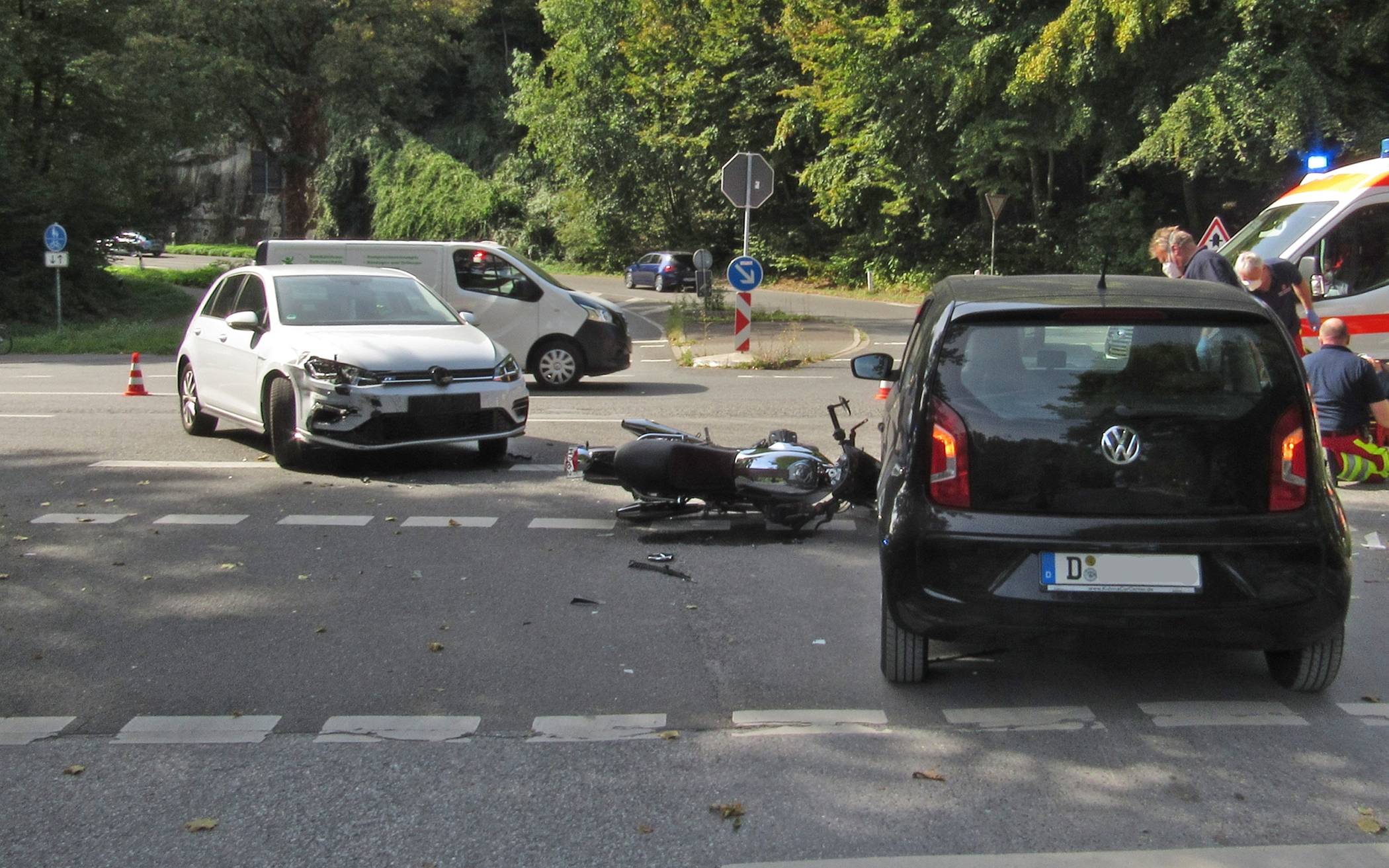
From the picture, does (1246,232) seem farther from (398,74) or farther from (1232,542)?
(398,74)

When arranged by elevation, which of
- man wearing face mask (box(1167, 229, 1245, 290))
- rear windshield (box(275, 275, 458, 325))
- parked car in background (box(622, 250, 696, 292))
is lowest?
rear windshield (box(275, 275, 458, 325))

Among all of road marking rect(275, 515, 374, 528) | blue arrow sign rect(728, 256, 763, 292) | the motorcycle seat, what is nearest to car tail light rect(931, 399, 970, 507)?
the motorcycle seat

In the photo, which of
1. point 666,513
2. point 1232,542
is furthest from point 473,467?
point 1232,542

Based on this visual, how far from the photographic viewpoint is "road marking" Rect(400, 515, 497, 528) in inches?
334

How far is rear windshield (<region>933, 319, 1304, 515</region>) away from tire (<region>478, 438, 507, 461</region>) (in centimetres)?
612

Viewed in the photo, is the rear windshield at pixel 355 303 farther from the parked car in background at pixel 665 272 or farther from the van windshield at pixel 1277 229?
the parked car in background at pixel 665 272

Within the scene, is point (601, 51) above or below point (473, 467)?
above

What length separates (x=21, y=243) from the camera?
1321 inches

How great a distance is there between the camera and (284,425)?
1015cm

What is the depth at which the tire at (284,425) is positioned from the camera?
1012cm

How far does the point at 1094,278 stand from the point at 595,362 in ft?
37.5

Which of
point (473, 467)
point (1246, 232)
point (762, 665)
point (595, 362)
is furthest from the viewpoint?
point (595, 362)

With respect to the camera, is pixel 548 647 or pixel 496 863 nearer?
pixel 496 863

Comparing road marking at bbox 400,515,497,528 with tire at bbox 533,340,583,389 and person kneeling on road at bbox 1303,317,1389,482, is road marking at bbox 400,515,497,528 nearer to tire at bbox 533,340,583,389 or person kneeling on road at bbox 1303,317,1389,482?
person kneeling on road at bbox 1303,317,1389,482
